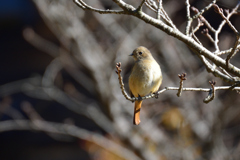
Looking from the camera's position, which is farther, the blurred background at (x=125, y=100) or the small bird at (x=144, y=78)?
the blurred background at (x=125, y=100)

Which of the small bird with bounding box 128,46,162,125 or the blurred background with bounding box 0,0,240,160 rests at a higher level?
the blurred background with bounding box 0,0,240,160

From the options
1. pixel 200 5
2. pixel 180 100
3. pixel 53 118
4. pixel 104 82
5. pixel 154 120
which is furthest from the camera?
pixel 53 118

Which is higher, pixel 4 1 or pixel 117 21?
pixel 4 1

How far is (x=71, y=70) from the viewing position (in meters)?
5.91

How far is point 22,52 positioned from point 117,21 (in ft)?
13.9

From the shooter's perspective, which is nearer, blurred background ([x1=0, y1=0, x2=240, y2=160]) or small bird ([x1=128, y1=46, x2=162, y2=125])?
small bird ([x1=128, y1=46, x2=162, y2=125])

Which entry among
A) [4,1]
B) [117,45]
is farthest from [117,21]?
[4,1]

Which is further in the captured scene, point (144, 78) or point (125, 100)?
point (125, 100)

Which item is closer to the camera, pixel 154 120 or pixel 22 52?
pixel 154 120

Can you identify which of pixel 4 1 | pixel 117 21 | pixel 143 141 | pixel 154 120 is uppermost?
pixel 4 1

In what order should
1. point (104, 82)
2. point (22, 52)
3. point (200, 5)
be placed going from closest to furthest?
point (104, 82) < point (200, 5) < point (22, 52)

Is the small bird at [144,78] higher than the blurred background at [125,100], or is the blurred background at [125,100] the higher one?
the blurred background at [125,100]

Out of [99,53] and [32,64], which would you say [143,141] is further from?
[32,64]

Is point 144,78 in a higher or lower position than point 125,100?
lower
